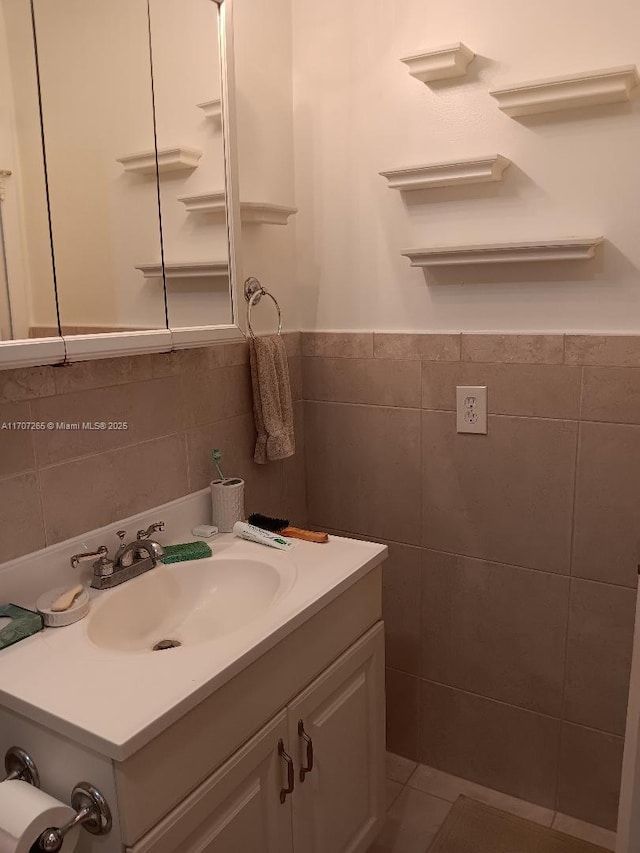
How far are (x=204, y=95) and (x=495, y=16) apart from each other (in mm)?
708

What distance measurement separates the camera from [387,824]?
6.20ft

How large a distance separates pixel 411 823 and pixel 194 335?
144 cm

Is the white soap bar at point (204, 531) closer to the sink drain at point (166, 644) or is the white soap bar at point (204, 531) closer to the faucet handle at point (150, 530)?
the faucet handle at point (150, 530)

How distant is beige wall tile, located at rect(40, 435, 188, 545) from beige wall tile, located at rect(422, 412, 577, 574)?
0.69 metres

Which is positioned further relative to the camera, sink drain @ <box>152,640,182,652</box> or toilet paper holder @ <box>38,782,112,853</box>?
sink drain @ <box>152,640,182,652</box>

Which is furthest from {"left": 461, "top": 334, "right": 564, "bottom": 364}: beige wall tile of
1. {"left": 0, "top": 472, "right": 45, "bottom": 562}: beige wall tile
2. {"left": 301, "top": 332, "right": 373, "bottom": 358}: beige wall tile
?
{"left": 0, "top": 472, "right": 45, "bottom": 562}: beige wall tile

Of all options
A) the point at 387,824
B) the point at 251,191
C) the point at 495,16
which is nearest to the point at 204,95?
the point at 251,191

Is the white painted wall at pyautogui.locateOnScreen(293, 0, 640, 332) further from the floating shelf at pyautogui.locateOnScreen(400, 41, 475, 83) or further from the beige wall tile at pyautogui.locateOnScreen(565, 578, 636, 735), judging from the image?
the beige wall tile at pyautogui.locateOnScreen(565, 578, 636, 735)

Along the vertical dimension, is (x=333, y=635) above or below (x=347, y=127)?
below

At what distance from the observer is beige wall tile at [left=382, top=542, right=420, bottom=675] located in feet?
6.55

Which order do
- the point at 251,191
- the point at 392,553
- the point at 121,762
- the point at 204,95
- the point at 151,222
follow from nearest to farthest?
the point at 121,762 → the point at 151,222 → the point at 204,95 → the point at 251,191 → the point at 392,553

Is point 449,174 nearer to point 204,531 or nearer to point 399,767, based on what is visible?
point 204,531

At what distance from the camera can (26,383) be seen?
1.29 m

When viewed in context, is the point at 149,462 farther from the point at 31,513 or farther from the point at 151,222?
the point at 151,222
